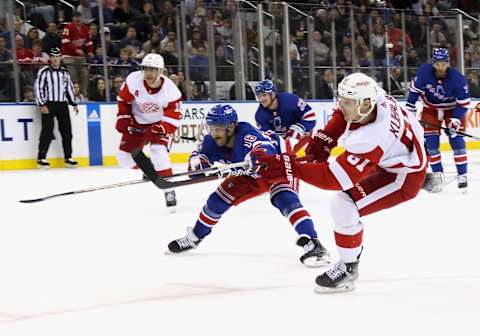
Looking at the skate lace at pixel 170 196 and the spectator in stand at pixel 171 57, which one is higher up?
the spectator in stand at pixel 171 57

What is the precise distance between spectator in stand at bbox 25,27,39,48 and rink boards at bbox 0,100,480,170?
2.64ft

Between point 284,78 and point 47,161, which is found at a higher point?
point 284,78

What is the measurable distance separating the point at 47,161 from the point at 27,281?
723 cm

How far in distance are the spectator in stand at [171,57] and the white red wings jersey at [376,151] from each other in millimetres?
9037

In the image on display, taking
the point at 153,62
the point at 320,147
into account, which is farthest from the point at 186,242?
the point at 153,62

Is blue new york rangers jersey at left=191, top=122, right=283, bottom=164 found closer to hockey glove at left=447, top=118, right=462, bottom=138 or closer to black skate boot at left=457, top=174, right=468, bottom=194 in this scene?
hockey glove at left=447, top=118, right=462, bottom=138

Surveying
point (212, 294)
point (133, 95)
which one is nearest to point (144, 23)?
point (133, 95)

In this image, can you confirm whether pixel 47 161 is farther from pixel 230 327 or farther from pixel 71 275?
pixel 230 327

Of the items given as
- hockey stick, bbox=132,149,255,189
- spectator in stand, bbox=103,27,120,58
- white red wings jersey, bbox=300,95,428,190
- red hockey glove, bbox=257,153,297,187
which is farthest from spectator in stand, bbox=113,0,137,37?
white red wings jersey, bbox=300,95,428,190

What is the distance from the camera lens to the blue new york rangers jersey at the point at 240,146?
462 cm

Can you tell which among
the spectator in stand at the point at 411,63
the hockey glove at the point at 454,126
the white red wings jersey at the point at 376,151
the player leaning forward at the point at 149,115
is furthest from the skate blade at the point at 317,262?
the spectator in stand at the point at 411,63

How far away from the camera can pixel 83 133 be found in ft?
39.2

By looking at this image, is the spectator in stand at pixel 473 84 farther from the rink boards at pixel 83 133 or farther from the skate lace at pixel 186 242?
the skate lace at pixel 186 242

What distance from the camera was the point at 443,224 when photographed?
615 cm
